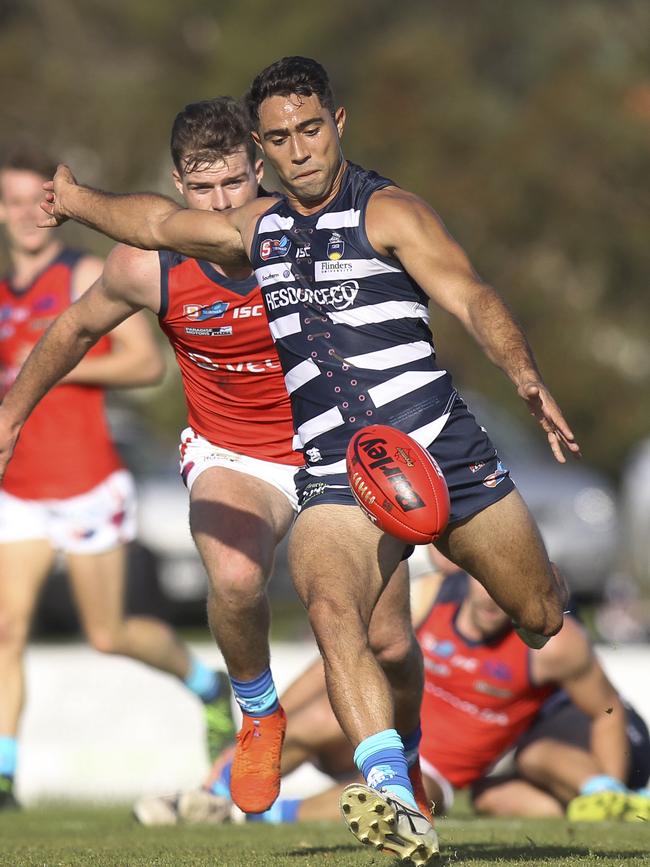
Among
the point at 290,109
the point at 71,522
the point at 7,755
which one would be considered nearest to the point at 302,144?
the point at 290,109

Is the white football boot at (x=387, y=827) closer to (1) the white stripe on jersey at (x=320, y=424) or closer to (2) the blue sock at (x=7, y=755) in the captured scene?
(1) the white stripe on jersey at (x=320, y=424)

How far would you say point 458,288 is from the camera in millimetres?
4863

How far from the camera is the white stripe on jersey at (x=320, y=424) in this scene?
518cm

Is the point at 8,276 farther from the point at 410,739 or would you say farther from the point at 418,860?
the point at 418,860

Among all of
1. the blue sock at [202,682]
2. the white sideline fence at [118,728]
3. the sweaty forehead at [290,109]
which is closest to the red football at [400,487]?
the sweaty forehead at [290,109]

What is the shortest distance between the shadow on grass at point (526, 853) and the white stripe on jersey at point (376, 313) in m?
1.73

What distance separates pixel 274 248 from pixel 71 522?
2978mm

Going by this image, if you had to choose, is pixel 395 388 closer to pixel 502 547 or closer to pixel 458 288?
pixel 458 288

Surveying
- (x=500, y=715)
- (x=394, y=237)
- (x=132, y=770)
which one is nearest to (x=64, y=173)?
(x=394, y=237)

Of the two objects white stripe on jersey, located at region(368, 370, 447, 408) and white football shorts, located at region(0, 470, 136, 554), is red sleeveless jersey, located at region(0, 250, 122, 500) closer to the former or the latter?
white football shorts, located at region(0, 470, 136, 554)

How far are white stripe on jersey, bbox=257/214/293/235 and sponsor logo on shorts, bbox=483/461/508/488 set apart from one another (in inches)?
41.0

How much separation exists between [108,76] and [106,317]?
20.7 metres

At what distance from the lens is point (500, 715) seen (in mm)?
7426

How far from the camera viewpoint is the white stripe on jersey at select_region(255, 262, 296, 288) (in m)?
5.16
